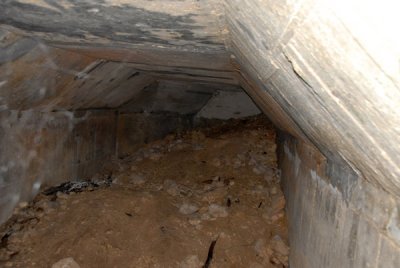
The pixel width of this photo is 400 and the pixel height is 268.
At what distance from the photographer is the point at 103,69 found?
4.46m

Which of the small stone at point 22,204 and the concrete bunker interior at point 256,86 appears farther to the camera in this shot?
the small stone at point 22,204

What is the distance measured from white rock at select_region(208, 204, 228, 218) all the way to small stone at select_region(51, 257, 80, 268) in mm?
1839

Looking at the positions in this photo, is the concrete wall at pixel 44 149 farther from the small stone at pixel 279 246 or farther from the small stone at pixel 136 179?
the small stone at pixel 279 246

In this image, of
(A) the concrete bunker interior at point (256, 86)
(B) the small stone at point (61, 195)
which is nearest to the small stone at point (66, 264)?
(A) the concrete bunker interior at point (256, 86)

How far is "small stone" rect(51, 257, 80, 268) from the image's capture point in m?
3.65

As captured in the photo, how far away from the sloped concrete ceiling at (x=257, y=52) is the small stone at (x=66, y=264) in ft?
5.16

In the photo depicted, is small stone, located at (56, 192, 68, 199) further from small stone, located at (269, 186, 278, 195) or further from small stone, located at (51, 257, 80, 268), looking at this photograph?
small stone, located at (269, 186, 278, 195)

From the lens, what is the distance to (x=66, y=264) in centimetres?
366

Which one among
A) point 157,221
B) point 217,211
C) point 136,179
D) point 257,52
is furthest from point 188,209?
point 257,52

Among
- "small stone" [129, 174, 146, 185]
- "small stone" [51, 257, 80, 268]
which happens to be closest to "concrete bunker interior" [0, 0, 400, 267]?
"small stone" [51, 257, 80, 268]

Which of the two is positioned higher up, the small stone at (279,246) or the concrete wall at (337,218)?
the concrete wall at (337,218)

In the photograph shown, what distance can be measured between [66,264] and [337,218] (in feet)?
8.26

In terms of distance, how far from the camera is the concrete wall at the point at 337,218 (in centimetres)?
179

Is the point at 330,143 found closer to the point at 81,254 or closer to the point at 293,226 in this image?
the point at 293,226
